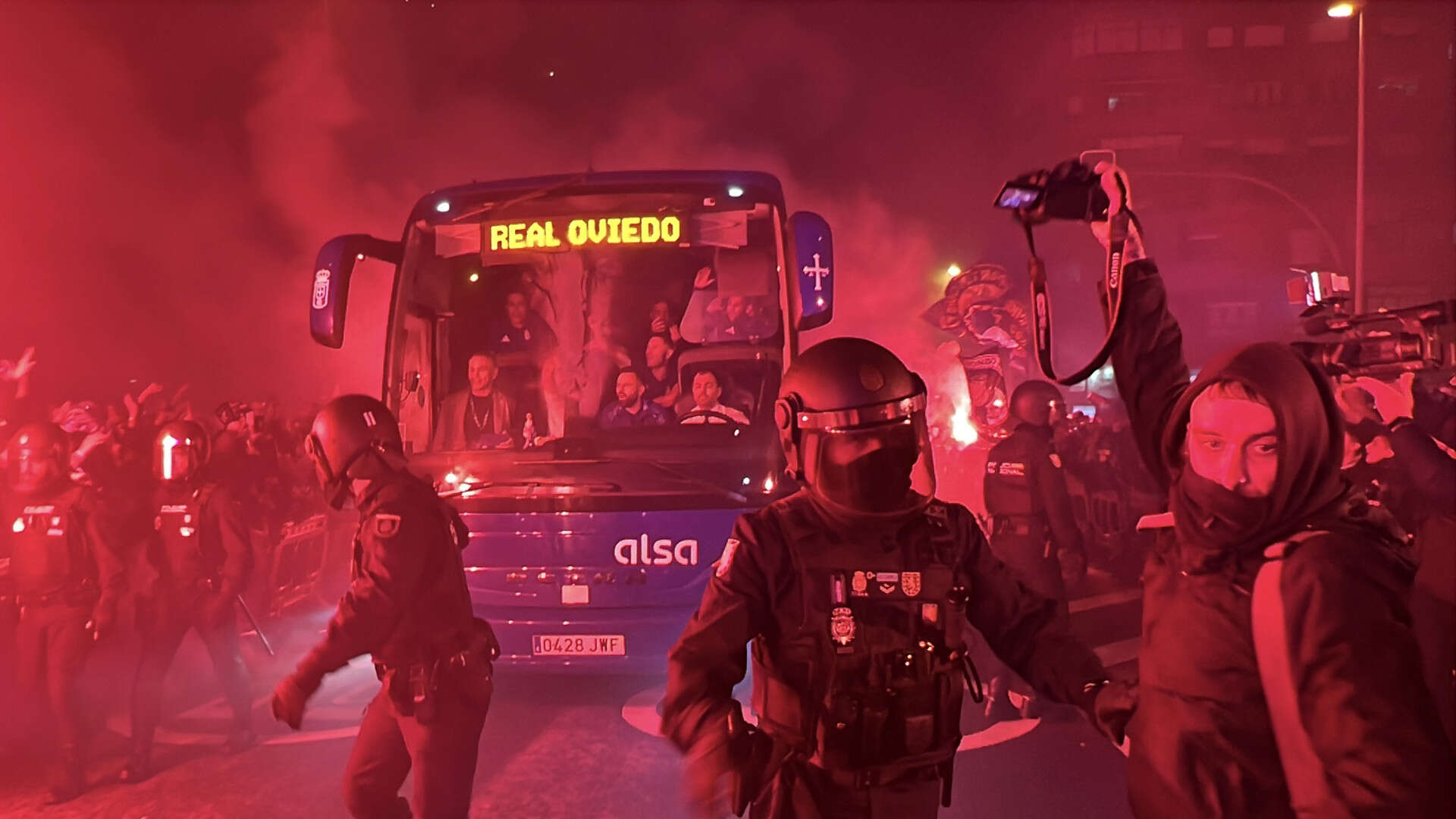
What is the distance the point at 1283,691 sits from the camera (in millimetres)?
1558

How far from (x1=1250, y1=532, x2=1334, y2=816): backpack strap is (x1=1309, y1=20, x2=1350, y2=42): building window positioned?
51637 millimetres

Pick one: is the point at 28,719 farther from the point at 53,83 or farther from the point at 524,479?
the point at 53,83

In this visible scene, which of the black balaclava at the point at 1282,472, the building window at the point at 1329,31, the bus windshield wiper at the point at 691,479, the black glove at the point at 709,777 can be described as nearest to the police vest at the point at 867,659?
the black glove at the point at 709,777

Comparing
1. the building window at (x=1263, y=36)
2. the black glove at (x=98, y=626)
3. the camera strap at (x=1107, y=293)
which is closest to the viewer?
the camera strap at (x=1107, y=293)

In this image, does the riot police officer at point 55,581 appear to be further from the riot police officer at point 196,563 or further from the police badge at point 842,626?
the police badge at point 842,626

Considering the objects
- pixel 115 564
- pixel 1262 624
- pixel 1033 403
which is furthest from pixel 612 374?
pixel 1262 624

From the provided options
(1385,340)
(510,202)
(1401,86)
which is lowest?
(1385,340)

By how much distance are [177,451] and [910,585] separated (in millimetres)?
4547

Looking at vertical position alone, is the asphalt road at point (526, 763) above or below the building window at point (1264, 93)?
below

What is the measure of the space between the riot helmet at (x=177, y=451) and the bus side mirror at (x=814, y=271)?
347 cm

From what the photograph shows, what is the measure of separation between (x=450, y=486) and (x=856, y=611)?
3607 millimetres

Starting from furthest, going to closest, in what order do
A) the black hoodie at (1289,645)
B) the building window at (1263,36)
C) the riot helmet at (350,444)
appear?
the building window at (1263,36) → the riot helmet at (350,444) → the black hoodie at (1289,645)

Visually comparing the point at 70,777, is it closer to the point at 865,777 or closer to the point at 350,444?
the point at 350,444

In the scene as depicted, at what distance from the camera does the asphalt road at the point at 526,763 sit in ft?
13.2
